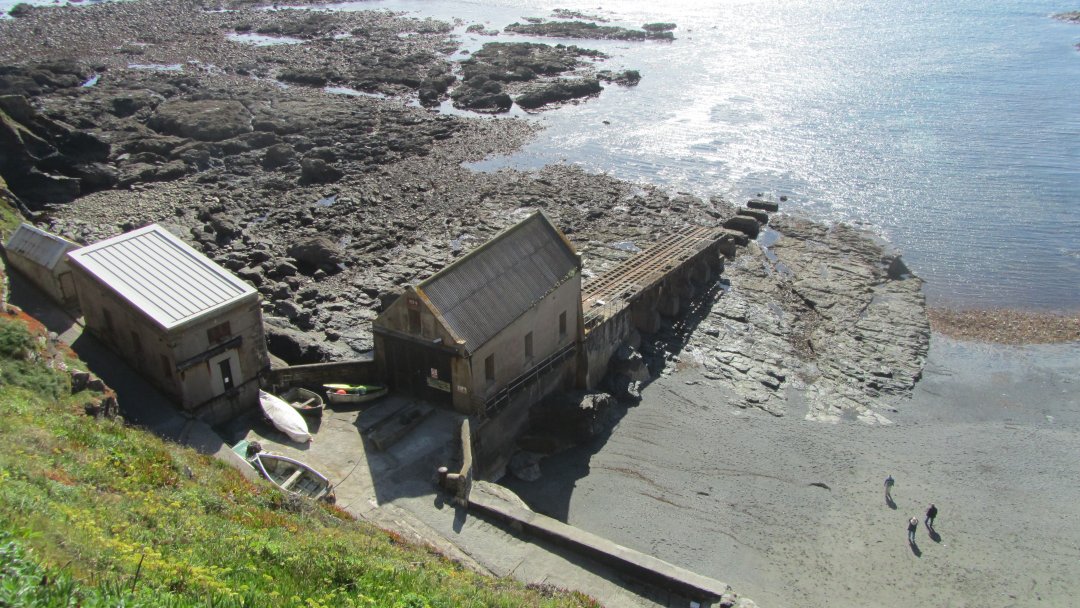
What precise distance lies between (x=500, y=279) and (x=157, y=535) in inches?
601

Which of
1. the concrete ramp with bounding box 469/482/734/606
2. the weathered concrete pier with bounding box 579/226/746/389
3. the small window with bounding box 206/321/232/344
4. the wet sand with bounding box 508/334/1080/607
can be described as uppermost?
the small window with bounding box 206/321/232/344

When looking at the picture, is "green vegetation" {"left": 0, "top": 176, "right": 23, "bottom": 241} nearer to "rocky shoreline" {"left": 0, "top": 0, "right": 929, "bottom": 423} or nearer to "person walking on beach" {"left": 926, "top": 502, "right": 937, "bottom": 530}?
"rocky shoreline" {"left": 0, "top": 0, "right": 929, "bottom": 423}

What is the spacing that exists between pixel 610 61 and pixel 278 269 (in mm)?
68706

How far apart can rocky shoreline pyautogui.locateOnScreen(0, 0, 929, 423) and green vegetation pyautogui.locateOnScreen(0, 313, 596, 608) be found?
501 inches

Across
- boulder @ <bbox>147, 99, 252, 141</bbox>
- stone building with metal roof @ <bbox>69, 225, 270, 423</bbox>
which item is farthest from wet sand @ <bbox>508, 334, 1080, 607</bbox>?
boulder @ <bbox>147, 99, 252, 141</bbox>

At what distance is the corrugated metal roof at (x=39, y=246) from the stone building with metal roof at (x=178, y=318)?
8.81 ft

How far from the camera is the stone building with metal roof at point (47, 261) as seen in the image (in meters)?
28.5

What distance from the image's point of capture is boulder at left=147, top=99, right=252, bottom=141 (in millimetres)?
64250

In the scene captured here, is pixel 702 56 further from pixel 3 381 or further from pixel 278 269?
pixel 3 381

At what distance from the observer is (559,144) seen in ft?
230

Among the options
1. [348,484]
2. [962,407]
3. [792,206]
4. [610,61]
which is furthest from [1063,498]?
[610,61]

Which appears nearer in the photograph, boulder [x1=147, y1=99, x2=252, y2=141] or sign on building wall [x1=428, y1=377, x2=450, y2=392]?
sign on building wall [x1=428, y1=377, x2=450, y2=392]

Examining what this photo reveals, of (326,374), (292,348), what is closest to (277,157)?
(292,348)

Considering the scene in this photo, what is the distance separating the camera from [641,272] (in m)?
41.5
